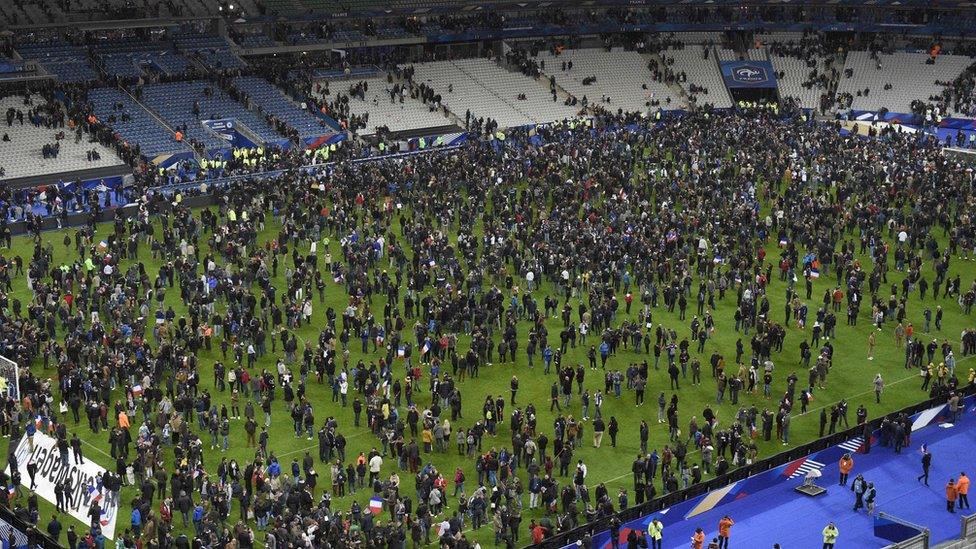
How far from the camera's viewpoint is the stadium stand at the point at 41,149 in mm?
66312

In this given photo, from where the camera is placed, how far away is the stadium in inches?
1420

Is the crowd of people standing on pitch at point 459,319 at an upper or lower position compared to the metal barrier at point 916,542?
upper

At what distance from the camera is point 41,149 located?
68.1 meters

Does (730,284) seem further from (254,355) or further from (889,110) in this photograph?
(889,110)

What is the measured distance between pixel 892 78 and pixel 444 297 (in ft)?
192

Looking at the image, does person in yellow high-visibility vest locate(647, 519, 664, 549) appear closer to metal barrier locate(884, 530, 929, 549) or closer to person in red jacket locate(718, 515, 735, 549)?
person in red jacket locate(718, 515, 735, 549)

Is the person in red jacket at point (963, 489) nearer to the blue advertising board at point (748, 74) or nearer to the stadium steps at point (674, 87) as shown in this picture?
the stadium steps at point (674, 87)

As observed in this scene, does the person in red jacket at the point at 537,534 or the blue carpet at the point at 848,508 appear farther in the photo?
the blue carpet at the point at 848,508

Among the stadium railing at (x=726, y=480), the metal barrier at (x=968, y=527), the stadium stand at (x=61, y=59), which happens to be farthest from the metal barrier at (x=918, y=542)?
the stadium stand at (x=61, y=59)

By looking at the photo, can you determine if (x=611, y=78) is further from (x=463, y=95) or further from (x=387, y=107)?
(x=387, y=107)

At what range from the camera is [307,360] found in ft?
143

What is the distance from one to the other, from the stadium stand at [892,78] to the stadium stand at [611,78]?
41.6ft

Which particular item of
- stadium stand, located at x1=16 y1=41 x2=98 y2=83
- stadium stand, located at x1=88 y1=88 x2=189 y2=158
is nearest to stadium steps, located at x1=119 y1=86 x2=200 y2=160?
stadium stand, located at x1=88 y1=88 x2=189 y2=158

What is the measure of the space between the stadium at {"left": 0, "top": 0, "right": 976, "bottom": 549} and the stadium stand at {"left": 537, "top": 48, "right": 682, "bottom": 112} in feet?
2.43
